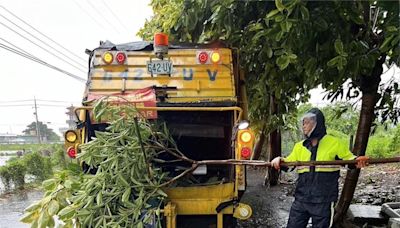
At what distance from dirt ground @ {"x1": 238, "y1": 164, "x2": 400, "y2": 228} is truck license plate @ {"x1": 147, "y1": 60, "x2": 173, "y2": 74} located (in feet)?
8.81

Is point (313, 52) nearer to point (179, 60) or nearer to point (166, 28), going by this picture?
point (179, 60)

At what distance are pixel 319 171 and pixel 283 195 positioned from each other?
14.5ft

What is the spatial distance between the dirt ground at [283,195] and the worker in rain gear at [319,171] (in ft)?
7.14

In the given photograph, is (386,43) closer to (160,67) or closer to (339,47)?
(339,47)

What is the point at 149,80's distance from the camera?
3.90 m

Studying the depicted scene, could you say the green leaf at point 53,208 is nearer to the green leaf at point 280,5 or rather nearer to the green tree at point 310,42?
the green tree at point 310,42

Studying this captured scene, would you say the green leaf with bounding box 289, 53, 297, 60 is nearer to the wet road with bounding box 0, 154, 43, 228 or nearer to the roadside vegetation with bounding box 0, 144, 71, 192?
the wet road with bounding box 0, 154, 43, 228

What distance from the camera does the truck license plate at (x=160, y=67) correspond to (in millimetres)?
3902

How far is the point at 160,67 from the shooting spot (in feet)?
12.8

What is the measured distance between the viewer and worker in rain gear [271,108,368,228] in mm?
3191

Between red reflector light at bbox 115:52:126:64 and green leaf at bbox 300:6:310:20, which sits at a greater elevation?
green leaf at bbox 300:6:310:20

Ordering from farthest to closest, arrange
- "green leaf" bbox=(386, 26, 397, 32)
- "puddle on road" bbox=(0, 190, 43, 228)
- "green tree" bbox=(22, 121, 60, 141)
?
"green tree" bbox=(22, 121, 60, 141)
"puddle on road" bbox=(0, 190, 43, 228)
"green leaf" bbox=(386, 26, 397, 32)

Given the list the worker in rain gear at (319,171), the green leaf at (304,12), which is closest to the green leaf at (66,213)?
the worker in rain gear at (319,171)

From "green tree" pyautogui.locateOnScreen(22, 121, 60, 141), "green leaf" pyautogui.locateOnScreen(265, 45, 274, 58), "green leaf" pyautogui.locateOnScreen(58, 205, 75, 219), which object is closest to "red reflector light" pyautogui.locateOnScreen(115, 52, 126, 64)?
"green leaf" pyautogui.locateOnScreen(265, 45, 274, 58)
